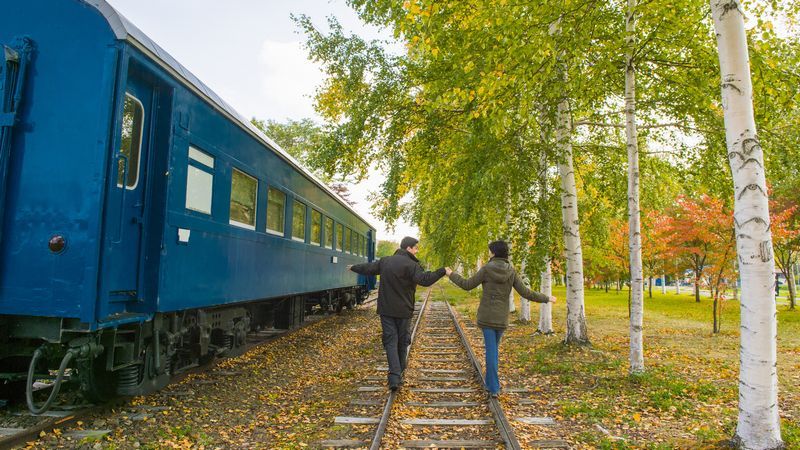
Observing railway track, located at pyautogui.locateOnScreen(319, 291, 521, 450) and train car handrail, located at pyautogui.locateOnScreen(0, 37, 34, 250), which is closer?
train car handrail, located at pyautogui.locateOnScreen(0, 37, 34, 250)

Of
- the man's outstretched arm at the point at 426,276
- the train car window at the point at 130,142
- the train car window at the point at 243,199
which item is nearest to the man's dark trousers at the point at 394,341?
the man's outstretched arm at the point at 426,276

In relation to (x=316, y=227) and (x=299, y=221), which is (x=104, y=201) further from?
(x=316, y=227)

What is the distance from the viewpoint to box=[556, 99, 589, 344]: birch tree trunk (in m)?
9.43

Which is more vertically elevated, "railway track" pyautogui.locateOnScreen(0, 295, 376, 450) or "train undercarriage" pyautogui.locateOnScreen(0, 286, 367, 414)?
"train undercarriage" pyautogui.locateOnScreen(0, 286, 367, 414)

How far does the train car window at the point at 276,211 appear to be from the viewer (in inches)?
318

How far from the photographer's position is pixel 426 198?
17.0 m

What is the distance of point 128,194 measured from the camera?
4.79 meters

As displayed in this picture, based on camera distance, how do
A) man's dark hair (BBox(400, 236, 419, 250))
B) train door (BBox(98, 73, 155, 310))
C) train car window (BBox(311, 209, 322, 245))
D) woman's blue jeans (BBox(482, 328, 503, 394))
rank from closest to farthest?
1. train door (BBox(98, 73, 155, 310))
2. woman's blue jeans (BBox(482, 328, 503, 394))
3. man's dark hair (BBox(400, 236, 419, 250))
4. train car window (BBox(311, 209, 322, 245))

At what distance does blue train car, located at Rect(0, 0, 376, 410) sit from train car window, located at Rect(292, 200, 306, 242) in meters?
2.86

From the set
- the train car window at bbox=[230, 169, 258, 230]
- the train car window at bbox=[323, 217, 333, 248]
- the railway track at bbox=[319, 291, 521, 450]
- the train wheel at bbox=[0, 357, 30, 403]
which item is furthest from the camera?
→ the train car window at bbox=[323, 217, 333, 248]

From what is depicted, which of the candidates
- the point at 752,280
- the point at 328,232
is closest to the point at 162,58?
the point at 752,280

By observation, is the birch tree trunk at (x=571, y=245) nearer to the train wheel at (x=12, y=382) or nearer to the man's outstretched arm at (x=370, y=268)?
the man's outstretched arm at (x=370, y=268)

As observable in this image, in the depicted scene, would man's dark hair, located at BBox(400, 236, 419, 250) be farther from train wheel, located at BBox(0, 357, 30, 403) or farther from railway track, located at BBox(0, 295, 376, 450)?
train wheel, located at BBox(0, 357, 30, 403)

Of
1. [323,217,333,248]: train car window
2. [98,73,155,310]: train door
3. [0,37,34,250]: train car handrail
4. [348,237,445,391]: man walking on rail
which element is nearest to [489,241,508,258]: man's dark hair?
[348,237,445,391]: man walking on rail
